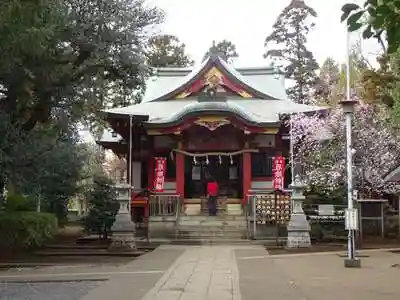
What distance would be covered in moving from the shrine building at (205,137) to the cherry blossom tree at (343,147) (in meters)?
1.00

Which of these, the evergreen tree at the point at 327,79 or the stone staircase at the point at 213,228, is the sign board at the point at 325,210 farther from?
the evergreen tree at the point at 327,79

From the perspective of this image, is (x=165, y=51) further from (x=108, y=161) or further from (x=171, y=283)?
(x=171, y=283)

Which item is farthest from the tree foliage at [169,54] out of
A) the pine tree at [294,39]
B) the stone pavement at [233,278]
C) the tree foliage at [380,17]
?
the tree foliage at [380,17]

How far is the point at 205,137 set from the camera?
2683cm

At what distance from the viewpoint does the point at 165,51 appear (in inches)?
1869

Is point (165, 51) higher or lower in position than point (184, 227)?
higher

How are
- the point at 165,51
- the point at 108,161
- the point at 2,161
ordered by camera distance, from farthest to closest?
the point at 108,161 < the point at 165,51 < the point at 2,161

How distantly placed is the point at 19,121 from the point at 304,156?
1535cm

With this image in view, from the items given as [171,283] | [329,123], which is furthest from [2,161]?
Answer: [329,123]

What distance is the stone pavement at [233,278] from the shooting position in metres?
9.70

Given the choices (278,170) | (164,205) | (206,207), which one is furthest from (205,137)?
(164,205)

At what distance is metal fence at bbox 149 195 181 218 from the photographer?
78.1 ft

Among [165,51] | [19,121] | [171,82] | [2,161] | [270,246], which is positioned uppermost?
[165,51]

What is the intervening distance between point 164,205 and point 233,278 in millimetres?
12486
